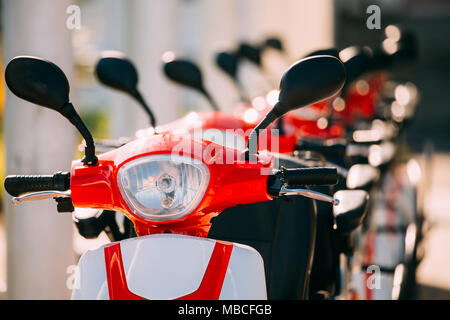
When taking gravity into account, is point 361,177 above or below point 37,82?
below

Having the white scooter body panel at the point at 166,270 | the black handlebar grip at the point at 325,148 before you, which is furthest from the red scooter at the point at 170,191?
the black handlebar grip at the point at 325,148

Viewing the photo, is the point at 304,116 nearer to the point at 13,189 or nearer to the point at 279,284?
the point at 279,284

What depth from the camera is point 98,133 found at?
31.6 feet

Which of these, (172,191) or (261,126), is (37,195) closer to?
(172,191)

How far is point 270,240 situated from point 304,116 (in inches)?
66.9

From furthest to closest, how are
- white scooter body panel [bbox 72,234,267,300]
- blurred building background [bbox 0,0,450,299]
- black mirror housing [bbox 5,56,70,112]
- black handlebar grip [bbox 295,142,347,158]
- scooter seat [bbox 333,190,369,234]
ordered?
blurred building background [bbox 0,0,450,299], black handlebar grip [bbox 295,142,347,158], scooter seat [bbox 333,190,369,234], black mirror housing [bbox 5,56,70,112], white scooter body panel [bbox 72,234,267,300]

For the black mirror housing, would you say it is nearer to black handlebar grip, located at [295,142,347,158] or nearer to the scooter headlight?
the scooter headlight

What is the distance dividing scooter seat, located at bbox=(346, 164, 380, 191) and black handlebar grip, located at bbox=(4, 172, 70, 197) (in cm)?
146

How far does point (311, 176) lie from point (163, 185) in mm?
354

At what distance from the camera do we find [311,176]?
1.51 metres

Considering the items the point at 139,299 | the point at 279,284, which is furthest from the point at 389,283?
the point at 139,299

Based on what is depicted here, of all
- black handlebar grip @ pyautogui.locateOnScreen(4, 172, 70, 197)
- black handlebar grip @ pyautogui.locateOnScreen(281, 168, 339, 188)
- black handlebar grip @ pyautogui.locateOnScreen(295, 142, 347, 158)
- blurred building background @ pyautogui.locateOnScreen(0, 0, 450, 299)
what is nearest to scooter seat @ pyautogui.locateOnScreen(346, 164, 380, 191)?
black handlebar grip @ pyautogui.locateOnScreen(295, 142, 347, 158)

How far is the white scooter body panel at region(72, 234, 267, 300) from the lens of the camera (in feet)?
4.49

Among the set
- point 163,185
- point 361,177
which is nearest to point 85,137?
point 163,185
